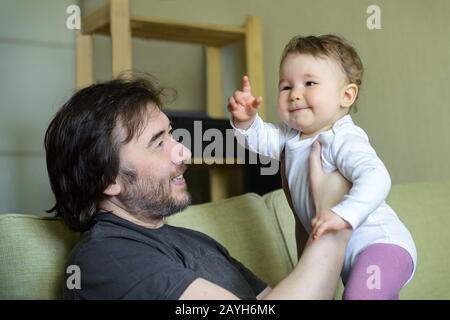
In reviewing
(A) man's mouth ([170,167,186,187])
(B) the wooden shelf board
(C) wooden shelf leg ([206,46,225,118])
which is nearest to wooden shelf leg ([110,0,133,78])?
(B) the wooden shelf board

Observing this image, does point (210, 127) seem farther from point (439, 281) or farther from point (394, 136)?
point (439, 281)

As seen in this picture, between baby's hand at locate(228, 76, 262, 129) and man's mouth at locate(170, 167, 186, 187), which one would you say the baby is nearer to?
baby's hand at locate(228, 76, 262, 129)

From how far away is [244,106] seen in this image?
1.28 m

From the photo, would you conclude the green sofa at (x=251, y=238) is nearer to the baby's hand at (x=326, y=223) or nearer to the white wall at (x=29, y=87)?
the baby's hand at (x=326, y=223)

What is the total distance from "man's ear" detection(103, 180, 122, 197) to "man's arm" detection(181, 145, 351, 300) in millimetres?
336

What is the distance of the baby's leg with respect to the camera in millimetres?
1054

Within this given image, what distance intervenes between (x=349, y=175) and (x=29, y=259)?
2.21ft

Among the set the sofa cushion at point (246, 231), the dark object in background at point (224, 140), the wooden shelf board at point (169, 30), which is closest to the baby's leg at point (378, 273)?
the sofa cushion at point (246, 231)

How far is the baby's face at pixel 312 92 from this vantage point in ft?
3.96

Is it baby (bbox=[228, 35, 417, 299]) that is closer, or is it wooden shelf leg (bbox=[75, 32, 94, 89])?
baby (bbox=[228, 35, 417, 299])

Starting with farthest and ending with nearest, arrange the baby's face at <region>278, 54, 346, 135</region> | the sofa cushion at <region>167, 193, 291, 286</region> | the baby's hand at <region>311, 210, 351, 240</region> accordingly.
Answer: the sofa cushion at <region>167, 193, 291, 286</region>, the baby's face at <region>278, 54, 346, 135</region>, the baby's hand at <region>311, 210, 351, 240</region>

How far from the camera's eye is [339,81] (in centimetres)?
123

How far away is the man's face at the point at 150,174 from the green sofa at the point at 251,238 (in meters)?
0.19
